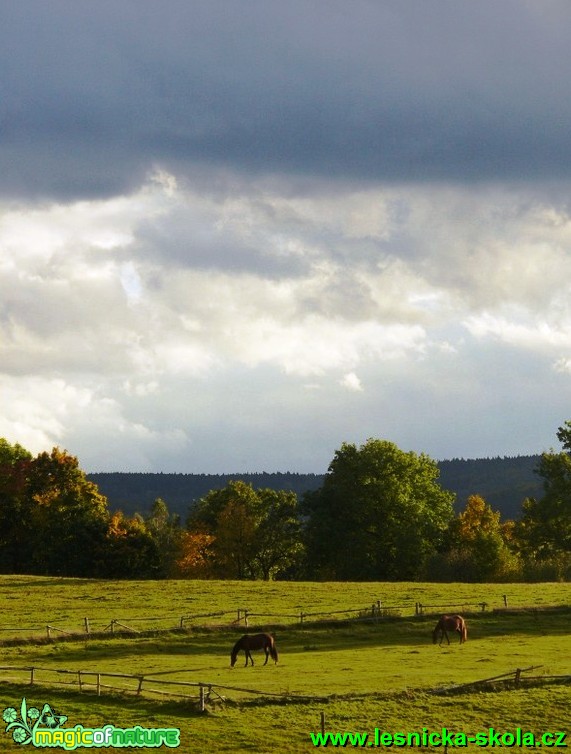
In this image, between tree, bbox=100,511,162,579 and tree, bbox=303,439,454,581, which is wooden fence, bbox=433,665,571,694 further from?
tree, bbox=100,511,162,579

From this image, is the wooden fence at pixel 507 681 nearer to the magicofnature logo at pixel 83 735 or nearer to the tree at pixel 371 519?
the magicofnature logo at pixel 83 735

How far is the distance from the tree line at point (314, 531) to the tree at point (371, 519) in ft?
0.41

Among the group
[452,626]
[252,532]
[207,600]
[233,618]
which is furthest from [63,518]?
[452,626]

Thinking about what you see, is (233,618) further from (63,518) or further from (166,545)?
(166,545)

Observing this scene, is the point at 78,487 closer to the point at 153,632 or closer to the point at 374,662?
the point at 153,632

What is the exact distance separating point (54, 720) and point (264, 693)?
827cm

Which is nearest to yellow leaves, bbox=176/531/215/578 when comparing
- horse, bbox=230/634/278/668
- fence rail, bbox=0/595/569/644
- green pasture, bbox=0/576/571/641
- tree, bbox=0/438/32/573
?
tree, bbox=0/438/32/573

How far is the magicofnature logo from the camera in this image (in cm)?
3634

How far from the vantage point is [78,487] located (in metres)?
116

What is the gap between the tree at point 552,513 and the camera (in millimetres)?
104188

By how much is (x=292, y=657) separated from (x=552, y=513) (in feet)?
185

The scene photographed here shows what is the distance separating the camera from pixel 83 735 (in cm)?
3709

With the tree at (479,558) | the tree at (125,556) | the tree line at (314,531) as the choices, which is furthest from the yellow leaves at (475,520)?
the tree at (125,556)

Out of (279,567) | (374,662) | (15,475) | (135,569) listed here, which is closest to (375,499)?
(279,567)
